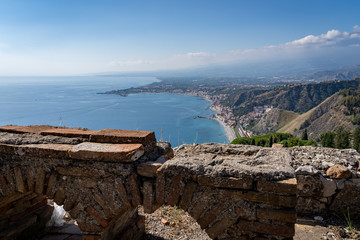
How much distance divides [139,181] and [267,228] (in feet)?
5.31

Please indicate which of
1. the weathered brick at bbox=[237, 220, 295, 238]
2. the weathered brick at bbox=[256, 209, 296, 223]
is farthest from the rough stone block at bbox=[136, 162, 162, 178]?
the weathered brick at bbox=[256, 209, 296, 223]

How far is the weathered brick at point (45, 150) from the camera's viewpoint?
3062 millimetres

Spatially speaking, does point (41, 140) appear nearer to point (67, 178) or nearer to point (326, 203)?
point (67, 178)

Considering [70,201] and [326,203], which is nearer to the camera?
[70,201]

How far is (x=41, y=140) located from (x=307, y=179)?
5011 mm

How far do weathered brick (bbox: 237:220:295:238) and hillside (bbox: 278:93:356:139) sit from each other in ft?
170

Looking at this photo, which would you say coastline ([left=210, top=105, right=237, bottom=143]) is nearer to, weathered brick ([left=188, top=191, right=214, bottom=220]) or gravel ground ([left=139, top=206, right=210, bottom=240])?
gravel ground ([left=139, top=206, right=210, bottom=240])

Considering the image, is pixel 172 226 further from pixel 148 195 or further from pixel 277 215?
pixel 277 215

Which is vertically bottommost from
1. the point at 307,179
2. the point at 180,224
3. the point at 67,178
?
Answer: the point at 180,224

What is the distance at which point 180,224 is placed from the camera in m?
4.73

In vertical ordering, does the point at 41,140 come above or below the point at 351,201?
above

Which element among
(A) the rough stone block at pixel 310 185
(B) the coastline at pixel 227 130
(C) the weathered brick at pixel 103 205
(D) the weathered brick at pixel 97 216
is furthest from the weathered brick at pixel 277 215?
(B) the coastline at pixel 227 130

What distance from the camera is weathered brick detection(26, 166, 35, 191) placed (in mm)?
3254

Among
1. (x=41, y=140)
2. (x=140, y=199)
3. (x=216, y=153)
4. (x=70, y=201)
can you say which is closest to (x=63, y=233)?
(x=70, y=201)
